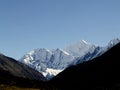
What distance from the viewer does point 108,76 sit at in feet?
650

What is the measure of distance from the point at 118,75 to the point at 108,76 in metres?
7.09

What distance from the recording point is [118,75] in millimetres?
192750
